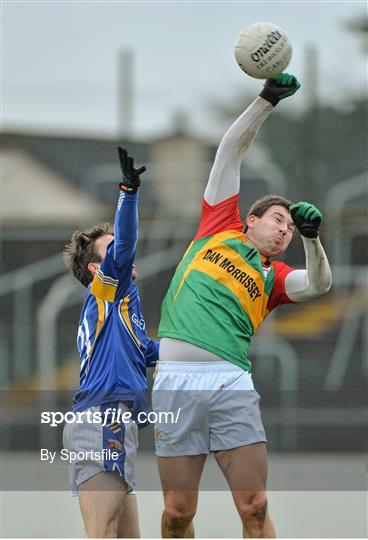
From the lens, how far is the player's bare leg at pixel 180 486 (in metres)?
4.63

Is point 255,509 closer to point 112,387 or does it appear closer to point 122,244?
point 112,387

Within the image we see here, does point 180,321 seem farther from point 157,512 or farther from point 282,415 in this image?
point 282,415

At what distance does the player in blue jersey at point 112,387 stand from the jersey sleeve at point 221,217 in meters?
0.37

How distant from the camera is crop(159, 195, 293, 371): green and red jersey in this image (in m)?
4.66

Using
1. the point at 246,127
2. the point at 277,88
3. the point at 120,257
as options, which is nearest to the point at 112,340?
the point at 120,257

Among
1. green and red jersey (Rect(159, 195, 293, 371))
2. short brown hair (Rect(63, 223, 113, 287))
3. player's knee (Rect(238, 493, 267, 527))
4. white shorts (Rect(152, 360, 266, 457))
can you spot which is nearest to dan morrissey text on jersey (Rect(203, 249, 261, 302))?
green and red jersey (Rect(159, 195, 293, 371))

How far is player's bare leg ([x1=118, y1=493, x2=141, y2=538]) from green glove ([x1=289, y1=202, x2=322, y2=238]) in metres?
1.23

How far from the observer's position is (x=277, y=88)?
4.69 metres

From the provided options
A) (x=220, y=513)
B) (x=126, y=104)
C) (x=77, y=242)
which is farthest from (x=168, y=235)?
(x=77, y=242)

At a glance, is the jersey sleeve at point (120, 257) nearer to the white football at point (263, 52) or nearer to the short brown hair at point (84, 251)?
the short brown hair at point (84, 251)

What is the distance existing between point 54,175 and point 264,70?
24.7 ft

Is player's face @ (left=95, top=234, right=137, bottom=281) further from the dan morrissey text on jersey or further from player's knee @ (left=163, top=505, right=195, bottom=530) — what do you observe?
player's knee @ (left=163, top=505, right=195, bottom=530)

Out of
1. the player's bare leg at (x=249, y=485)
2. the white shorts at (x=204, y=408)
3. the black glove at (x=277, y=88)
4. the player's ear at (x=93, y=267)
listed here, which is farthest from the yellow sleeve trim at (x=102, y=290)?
the black glove at (x=277, y=88)

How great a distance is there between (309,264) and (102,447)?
3.50ft
